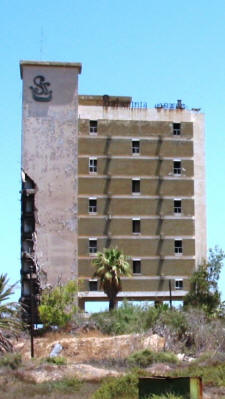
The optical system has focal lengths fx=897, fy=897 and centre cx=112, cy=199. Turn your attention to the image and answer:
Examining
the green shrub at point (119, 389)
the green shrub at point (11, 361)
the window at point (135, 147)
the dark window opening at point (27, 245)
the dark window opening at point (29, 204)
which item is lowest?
the green shrub at point (119, 389)

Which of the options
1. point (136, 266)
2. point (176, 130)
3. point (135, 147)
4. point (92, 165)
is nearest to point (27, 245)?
point (92, 165)

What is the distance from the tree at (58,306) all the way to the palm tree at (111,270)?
310cm

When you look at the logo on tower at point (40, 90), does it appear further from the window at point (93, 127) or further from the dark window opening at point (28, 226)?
the dark window opening at point (28, 226)

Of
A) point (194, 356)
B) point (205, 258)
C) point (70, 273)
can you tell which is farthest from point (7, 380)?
point (205, 258)

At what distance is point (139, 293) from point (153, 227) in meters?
7.42

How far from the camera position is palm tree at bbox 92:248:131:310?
91.1 m

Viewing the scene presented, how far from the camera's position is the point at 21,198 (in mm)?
96375

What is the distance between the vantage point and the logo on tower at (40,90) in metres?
97.7

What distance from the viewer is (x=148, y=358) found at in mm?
62156

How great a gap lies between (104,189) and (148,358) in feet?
128

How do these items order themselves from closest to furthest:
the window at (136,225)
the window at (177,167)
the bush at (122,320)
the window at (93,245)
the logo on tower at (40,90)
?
the bush at (122,320) → the logo on tower at (40,90) → the window at (93,245) → the window at (136,225) → the window at (177,167)

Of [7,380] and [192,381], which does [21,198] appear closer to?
[7,380]

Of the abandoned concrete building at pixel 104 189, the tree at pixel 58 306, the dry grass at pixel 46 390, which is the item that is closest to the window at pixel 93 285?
the abandoned concrete building at pixel 104 189

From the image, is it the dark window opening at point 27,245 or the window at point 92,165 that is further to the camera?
the window at point 92,165
